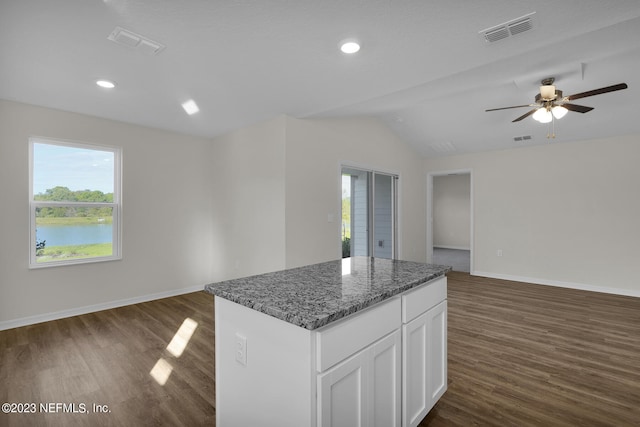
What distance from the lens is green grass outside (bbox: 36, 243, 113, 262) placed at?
3.68 metres

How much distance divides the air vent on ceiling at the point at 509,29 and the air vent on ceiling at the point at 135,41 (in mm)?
2412

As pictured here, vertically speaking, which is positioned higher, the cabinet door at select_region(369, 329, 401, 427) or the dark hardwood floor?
the cabinet door at select_region(369, 329, 401, 427)

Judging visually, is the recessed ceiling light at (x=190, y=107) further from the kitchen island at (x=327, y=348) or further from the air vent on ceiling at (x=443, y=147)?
the air vent on ceiling at (x=443, y=147)

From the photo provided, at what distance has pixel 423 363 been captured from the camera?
5.86 feet

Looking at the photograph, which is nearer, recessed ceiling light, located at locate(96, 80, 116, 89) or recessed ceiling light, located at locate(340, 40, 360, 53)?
recessed ceiling light, located at locate(340, 40, 360, 53)

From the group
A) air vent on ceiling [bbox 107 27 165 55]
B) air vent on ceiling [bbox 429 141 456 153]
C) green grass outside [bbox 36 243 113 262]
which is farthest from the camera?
air vent on ceiling [bbox 429 141 456 153]

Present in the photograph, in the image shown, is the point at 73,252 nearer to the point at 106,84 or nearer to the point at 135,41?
the point at 106,84

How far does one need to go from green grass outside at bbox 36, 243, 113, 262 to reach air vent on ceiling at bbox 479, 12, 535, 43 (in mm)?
4762

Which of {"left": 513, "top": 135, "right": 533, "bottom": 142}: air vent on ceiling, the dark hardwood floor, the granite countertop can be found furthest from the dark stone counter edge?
{"left": 513, "top": 135, "right": 533, "bottom": 142}: air vent on ceiling

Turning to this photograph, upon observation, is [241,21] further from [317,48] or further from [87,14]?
[87,14]

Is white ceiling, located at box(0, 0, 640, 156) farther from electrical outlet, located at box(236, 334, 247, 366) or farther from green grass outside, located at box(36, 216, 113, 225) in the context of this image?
electrical outlet, located at box(236, 334, 247, 366)

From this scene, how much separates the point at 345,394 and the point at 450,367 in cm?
168

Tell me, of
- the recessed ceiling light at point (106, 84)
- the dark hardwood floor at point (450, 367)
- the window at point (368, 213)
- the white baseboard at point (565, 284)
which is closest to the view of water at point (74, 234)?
the dark hardwood floor at point (450, 367)

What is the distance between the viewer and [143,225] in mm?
4410
